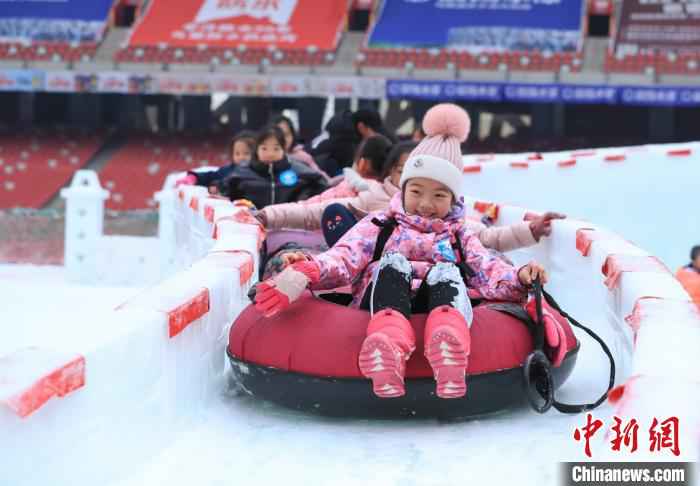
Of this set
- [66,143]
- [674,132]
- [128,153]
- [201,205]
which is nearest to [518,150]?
[674,132]

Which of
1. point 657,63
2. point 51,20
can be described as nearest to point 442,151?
point 657,63

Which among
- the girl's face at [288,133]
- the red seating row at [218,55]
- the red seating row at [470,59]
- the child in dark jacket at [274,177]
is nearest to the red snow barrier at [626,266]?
the child in dark jacket at [274,177]

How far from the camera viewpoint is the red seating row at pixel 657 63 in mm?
16422

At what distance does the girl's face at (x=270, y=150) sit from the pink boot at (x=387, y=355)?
329 cm

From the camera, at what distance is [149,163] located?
17.8 m

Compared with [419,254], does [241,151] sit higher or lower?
lower

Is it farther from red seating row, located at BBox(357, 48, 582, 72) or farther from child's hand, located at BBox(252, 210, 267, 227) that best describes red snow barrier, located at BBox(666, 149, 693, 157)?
red seating row, located at BBox(357, 48, 582, 72)

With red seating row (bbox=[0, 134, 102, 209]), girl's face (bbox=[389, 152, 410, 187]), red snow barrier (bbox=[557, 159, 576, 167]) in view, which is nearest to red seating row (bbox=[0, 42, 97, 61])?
red seating row (bbox=[0, 134, 102, 209])

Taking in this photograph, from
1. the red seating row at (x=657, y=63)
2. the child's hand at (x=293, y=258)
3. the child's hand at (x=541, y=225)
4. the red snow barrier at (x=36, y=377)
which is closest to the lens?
the red snow barrier at (x=36, y=377)

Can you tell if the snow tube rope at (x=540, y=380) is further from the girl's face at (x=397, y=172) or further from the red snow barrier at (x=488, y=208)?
the red snow barrier at (x=488, y=208)

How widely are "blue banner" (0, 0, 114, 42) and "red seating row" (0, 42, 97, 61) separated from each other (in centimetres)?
23

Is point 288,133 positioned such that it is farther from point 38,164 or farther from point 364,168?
point 38,164

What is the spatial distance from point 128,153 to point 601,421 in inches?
652

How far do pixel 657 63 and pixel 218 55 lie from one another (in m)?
7.55
